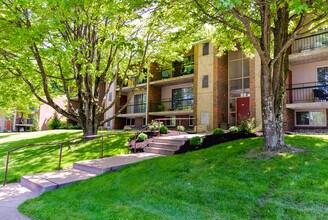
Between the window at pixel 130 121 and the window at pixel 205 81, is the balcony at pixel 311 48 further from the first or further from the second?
the window at pixel 130 121

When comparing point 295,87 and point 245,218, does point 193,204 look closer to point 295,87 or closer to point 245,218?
point 245,218

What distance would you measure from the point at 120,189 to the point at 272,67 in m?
5.29

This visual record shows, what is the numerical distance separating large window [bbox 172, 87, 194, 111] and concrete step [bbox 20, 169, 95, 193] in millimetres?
12669

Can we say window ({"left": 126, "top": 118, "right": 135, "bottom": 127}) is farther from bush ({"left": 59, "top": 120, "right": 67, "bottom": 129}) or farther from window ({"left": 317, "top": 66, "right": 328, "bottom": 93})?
window ({"left": 317, "top": 66, "right": 328, "bottom": 93})

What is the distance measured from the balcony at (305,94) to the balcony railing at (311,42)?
2120mm

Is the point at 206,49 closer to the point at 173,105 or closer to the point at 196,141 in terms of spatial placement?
the point at 173,105

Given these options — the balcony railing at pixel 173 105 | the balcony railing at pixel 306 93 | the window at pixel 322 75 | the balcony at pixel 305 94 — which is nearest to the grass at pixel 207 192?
the balcony at pixel 305 94

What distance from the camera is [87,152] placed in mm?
10250

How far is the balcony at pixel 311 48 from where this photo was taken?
12496 millimetres

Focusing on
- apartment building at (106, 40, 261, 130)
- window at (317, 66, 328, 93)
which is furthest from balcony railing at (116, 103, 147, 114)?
window at (317, 66, 328, 93)

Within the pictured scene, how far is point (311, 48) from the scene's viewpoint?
44.6 ft

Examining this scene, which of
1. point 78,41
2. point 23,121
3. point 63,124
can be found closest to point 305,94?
point 78,41

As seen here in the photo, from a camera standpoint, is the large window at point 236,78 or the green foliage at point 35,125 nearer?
the large window at point 236,78

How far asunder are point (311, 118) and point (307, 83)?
2067mm
